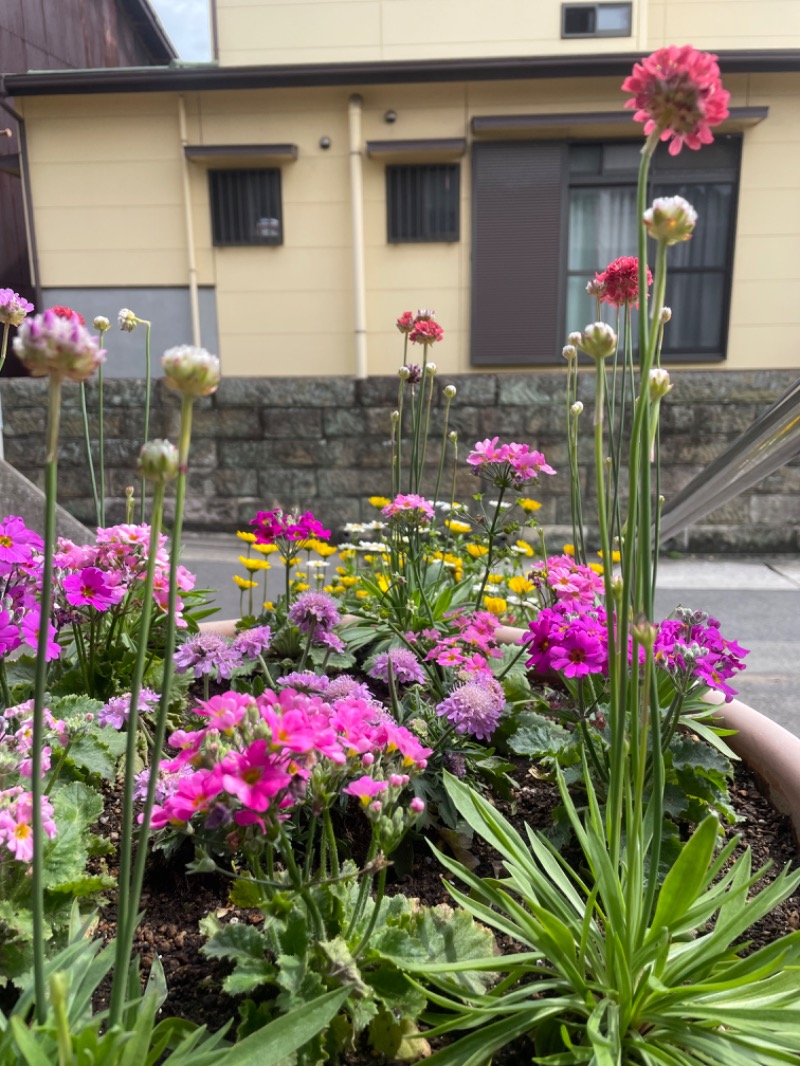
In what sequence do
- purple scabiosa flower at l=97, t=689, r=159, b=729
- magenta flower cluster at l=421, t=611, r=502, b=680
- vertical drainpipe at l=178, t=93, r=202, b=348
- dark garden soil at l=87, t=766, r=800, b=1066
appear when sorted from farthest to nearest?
vertical drainpipe at l=178, t=93, r=202, b=348
magenta flower cluster at l=421, t=611, r=502, b=680
purple scabiosa flower at l=97, t=689, r=159, b=729
dark garden soil at l=87, t=766, r=800, b=1066

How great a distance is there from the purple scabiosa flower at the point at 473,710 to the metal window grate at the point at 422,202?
4.82m

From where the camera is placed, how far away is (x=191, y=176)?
213 inches

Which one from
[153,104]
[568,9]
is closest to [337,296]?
[153,104]

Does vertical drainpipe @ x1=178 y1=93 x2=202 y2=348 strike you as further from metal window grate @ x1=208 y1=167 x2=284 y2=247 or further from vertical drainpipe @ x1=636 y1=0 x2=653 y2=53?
vertical drainpipe @ x1=636 y1=0 x2=653 y2=53

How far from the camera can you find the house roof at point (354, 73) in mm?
5000

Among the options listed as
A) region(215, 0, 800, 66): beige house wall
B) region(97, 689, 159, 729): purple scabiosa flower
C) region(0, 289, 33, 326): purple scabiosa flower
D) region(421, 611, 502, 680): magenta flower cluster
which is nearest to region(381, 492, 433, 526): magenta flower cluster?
region(421, 611, 502, 680): magenta flower cluster

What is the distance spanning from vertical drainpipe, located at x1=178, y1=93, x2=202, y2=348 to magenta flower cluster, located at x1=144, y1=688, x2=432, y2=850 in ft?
16.3

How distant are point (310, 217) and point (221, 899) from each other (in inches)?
205

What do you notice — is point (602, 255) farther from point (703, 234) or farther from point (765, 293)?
point (765, 293)

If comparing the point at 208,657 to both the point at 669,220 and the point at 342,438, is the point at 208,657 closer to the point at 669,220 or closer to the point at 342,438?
the point at 669,220

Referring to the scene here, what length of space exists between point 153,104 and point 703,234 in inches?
159

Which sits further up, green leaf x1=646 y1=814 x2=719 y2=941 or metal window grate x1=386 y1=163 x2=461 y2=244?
metal window grate x1=386 y1=163 x2=461 y2=244

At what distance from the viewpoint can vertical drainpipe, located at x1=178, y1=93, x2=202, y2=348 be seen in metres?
5.32

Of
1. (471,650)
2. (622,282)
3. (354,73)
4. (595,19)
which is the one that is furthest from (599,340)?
(595,19)
